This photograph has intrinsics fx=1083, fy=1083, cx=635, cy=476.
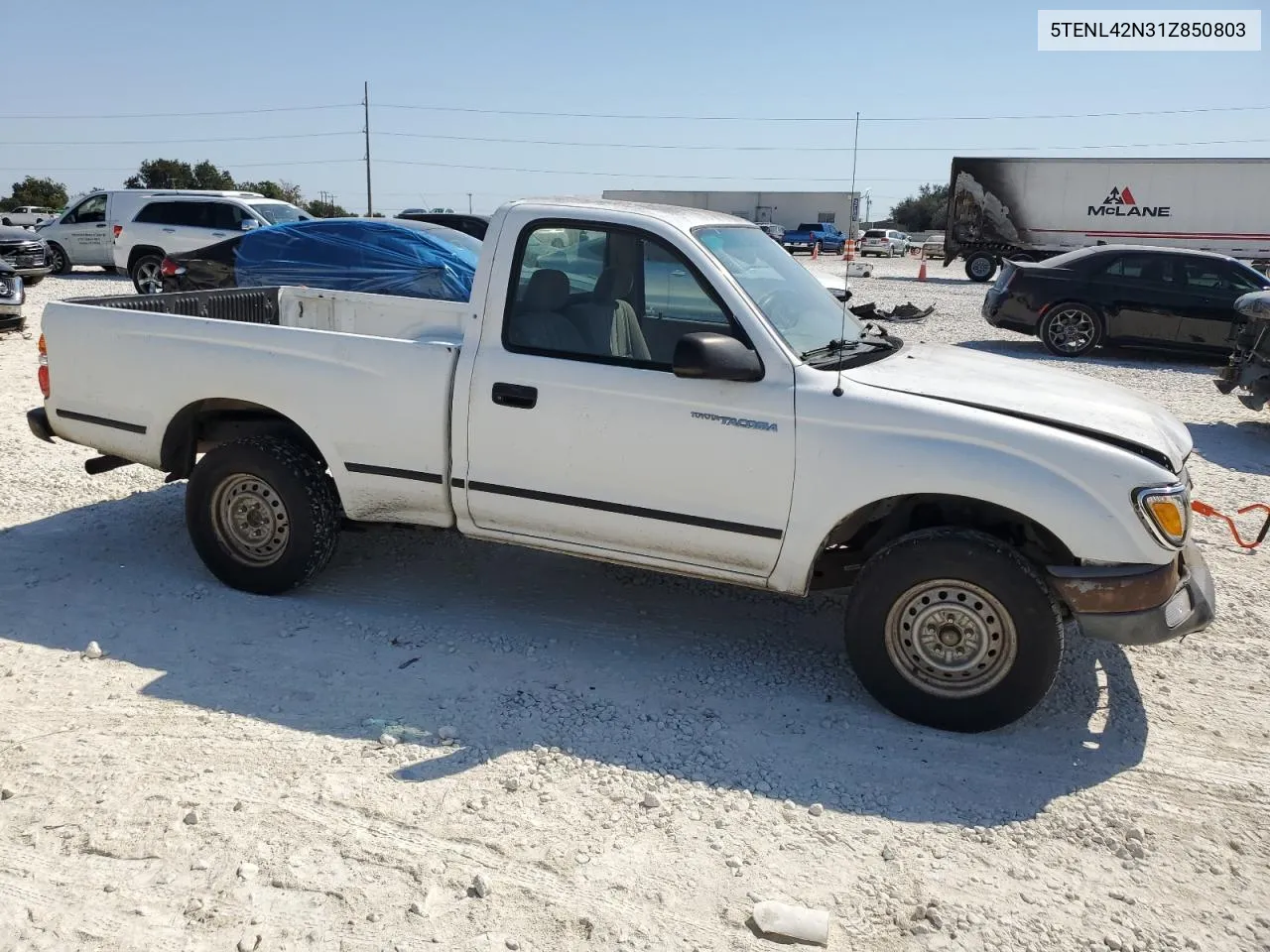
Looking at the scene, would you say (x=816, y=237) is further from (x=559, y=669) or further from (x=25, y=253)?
(x=559, y=669)

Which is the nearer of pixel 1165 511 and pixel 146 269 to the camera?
pixel 1165 511

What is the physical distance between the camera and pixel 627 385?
449 centimetres

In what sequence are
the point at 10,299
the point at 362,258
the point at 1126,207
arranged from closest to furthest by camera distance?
the point at 10,299
the point at 362,258
the point at 1126,207

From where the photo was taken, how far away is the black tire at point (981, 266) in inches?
1221

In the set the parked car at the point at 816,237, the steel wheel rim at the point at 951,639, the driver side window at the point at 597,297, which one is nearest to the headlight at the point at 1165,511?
the steel wheel rim at the point at 951,639

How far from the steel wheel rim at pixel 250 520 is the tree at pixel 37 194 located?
203ft

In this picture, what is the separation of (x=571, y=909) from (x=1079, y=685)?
8.71 feet

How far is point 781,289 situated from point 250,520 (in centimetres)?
281

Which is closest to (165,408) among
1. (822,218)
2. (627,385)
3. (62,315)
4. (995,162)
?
(62,315)

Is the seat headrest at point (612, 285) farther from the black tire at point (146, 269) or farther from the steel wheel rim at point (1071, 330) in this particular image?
the black tire at point (146, 269)

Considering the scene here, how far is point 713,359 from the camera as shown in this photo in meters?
4.17

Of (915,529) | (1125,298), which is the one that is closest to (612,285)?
(915,529)

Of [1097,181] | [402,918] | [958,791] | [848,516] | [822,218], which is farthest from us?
[822,218]

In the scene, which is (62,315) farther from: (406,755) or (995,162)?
(995,162)
